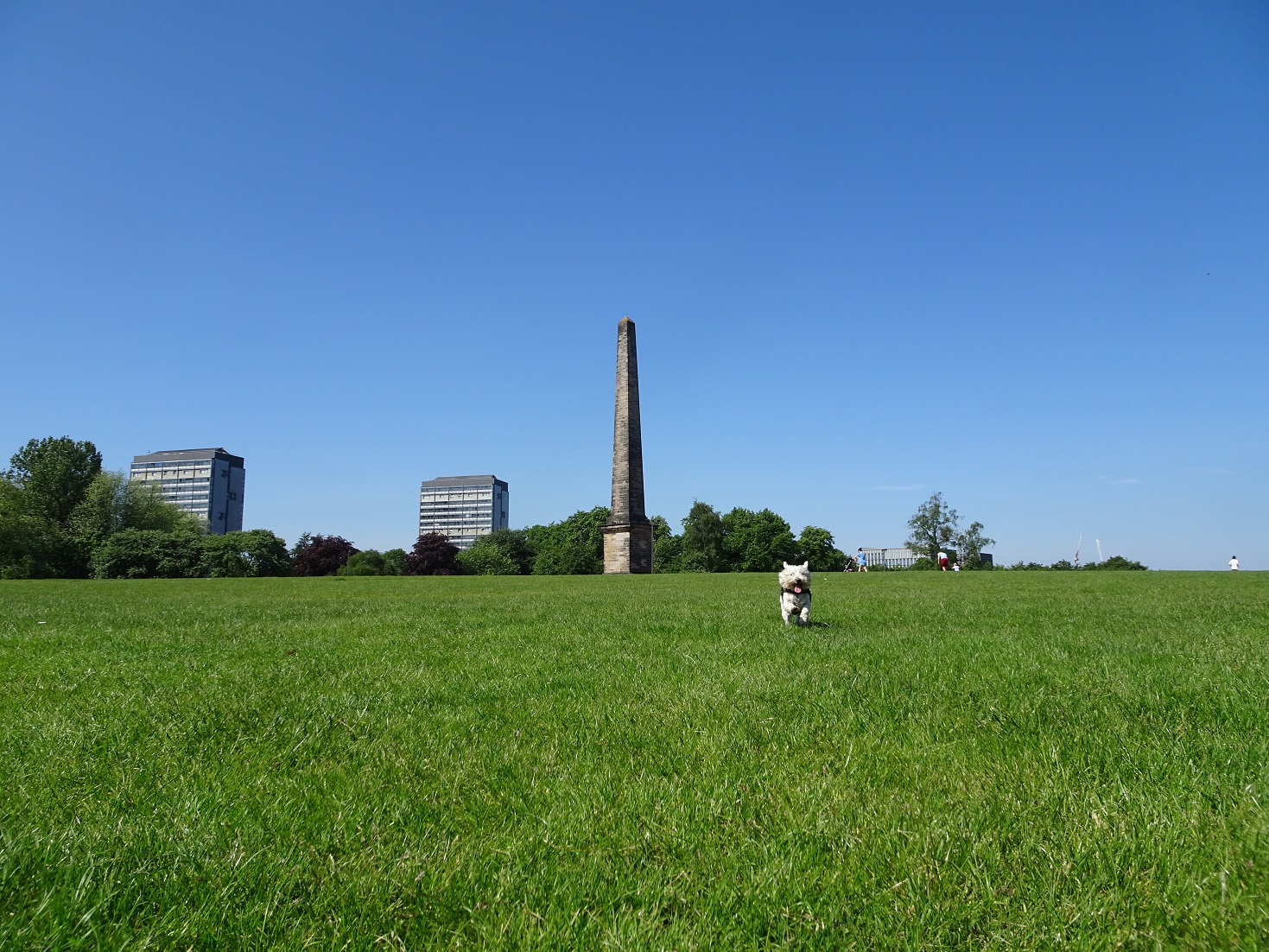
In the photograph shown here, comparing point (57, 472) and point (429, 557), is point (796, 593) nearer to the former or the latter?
point (429, 557)

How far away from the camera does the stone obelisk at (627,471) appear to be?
4762cm

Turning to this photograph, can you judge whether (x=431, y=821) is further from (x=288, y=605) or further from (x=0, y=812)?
(x=288, y=605)

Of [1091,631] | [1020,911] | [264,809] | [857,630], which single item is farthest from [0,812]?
[1091,631]

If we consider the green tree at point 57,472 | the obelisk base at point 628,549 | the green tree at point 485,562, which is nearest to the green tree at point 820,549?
the green tree at point 485,562

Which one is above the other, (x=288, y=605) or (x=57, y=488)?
(x=57, y=488)

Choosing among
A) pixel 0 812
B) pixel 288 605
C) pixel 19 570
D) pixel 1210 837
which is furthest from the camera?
pixel 19 570

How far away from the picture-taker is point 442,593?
20656mm

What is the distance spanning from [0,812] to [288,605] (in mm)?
13499

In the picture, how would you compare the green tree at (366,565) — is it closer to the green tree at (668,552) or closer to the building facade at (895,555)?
the green tree at (668,552)

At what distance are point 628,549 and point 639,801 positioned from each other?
143 feet

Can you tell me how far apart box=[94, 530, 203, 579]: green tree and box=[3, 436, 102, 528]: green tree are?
85.6ft

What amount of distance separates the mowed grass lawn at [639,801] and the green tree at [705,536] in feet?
270

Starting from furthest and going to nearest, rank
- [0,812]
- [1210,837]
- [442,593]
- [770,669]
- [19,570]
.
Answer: [19,570] < [442,593] < [770,669] < [0,812] < [1210,837]

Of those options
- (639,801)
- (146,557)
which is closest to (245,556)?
(146,557)
